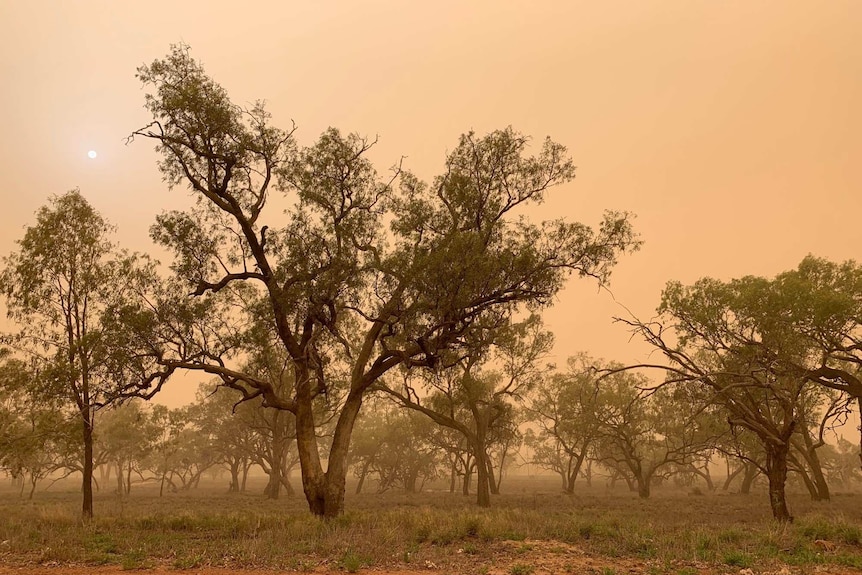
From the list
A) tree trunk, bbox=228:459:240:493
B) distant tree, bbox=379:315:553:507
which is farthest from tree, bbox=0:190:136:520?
tree trunk, bbox=228:459:240:493

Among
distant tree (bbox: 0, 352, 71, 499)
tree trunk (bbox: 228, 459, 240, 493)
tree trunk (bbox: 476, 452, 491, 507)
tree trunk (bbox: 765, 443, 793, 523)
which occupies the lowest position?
tree trunk (bbox: 228, 459, 240, 493)

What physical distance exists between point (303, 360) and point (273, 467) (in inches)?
1292

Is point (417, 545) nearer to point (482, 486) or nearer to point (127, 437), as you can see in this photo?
point (482, 486)

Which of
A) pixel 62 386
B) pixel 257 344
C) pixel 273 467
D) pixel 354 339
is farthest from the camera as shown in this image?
pixel 273 467

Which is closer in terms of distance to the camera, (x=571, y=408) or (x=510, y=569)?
(x=510, y=569)

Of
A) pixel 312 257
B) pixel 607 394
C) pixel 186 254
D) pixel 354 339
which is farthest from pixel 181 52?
pixel 607 394

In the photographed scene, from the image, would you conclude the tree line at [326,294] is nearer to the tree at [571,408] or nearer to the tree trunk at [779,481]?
the tree trunk at [779,481]

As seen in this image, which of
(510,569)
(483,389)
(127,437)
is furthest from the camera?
(127,437)

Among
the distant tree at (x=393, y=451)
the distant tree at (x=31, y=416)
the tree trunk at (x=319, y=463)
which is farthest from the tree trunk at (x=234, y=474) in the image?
the tree trunk at (x=319, y=463)

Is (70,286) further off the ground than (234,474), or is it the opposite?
(70,286)

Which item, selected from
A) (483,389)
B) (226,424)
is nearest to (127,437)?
(226,424)

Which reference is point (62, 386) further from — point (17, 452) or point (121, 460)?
point (121, 460)

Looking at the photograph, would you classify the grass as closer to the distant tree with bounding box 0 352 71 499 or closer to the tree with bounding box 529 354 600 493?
the distant tree with bounding box 0 352 71 499

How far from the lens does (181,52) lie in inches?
782
